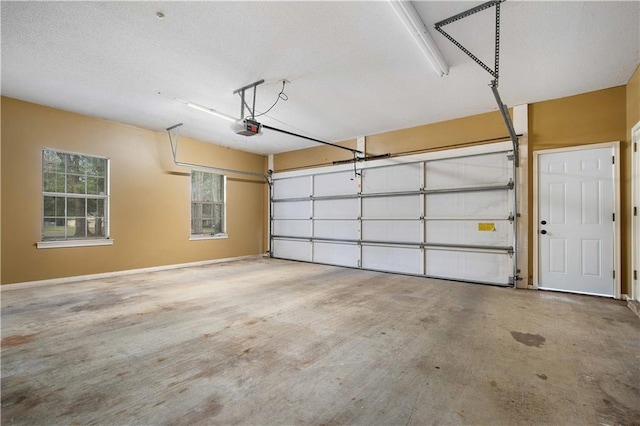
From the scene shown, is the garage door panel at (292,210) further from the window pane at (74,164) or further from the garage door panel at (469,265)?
the window pane at (74,164)

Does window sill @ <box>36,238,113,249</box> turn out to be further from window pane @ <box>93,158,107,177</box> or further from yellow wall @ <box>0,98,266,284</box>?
window pane @ <box>93,158,107,177</box>

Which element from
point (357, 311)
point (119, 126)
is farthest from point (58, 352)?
point (119, 126)

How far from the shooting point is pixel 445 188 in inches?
208

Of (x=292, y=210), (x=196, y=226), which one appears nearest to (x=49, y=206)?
(x=196, y=226)

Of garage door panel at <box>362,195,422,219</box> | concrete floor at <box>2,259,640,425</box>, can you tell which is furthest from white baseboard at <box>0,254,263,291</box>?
garage door panel at <box>362,195,422,219</box>

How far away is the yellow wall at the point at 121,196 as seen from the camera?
4359 millimetres

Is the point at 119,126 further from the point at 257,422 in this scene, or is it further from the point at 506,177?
the point at 506,177

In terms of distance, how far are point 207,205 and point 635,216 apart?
7.65 m

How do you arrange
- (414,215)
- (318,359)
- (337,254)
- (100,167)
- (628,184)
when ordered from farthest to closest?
(337,254), (414,215), (100,167), (628,184), (318,359)

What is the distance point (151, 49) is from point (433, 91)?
3618 mm

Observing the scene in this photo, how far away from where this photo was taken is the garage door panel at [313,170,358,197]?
21.6ft

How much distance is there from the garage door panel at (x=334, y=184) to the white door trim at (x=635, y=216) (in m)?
4.28

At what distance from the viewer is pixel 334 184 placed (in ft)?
22.5

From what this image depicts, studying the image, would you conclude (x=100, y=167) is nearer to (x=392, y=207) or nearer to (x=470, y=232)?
(x=392, y=207)
